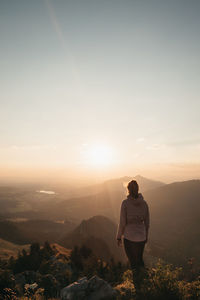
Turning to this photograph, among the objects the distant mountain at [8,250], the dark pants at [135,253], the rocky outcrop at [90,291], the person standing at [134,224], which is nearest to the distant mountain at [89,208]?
the distant mountain at [8,250]

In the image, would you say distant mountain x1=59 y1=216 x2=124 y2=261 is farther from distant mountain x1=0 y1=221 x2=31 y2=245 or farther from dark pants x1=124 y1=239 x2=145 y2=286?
dark pants x1=124 y1=239 x2=145 y2=286

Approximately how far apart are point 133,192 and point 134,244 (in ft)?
4.94

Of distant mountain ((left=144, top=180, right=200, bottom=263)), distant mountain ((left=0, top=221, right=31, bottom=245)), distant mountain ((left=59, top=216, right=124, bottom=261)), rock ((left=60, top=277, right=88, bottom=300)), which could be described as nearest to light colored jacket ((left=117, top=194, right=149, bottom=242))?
rock ((left=60, top=277, right=88, bottom=300))

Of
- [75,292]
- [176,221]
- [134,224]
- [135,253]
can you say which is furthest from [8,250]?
[176,221]

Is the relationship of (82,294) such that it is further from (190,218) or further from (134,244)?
(190,218)

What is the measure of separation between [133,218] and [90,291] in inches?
84.6

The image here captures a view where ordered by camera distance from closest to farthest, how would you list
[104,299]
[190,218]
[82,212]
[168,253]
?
[104,299], [168,253], [190,218], [82,212]

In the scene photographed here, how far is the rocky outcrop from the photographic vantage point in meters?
4.73

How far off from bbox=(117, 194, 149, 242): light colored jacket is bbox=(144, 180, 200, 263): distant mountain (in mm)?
68382

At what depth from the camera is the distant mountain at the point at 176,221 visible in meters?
71.2

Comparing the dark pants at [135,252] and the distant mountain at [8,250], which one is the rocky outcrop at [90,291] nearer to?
the dark pants at [135,252]

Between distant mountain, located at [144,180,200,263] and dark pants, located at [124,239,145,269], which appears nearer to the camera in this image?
dark pants, located at [124,239,145,269]

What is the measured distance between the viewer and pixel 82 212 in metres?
156

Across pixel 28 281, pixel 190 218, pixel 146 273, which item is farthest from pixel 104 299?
pixel 190 218
